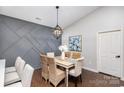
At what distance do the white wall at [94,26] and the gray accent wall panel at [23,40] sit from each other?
1568 mm

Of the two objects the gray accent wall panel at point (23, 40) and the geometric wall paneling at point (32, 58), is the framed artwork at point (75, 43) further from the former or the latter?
the geometric wall paneling at point (32, 58)

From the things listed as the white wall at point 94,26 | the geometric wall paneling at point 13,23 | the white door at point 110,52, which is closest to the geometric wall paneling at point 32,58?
the geometric wall paneling at point 13,23

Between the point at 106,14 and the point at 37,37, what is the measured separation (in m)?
3.06

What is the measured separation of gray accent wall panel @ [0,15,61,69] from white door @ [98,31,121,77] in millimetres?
2541

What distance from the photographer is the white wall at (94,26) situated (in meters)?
3.20

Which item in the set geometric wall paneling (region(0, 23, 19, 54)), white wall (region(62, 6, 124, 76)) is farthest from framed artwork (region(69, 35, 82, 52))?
geometric wall paneling (region(0, 23, 19, 54))

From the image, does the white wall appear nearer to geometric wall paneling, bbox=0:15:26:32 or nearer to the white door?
the white door

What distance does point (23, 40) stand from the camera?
4.00 meters

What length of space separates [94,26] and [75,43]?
1301mm

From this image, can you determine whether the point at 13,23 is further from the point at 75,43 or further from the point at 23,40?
the point at 75,43

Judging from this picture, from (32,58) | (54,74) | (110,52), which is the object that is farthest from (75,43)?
(54,74)

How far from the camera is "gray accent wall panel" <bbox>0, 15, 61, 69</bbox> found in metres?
3.55

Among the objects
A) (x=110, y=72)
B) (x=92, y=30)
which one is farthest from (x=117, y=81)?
(x=92, y=30)
